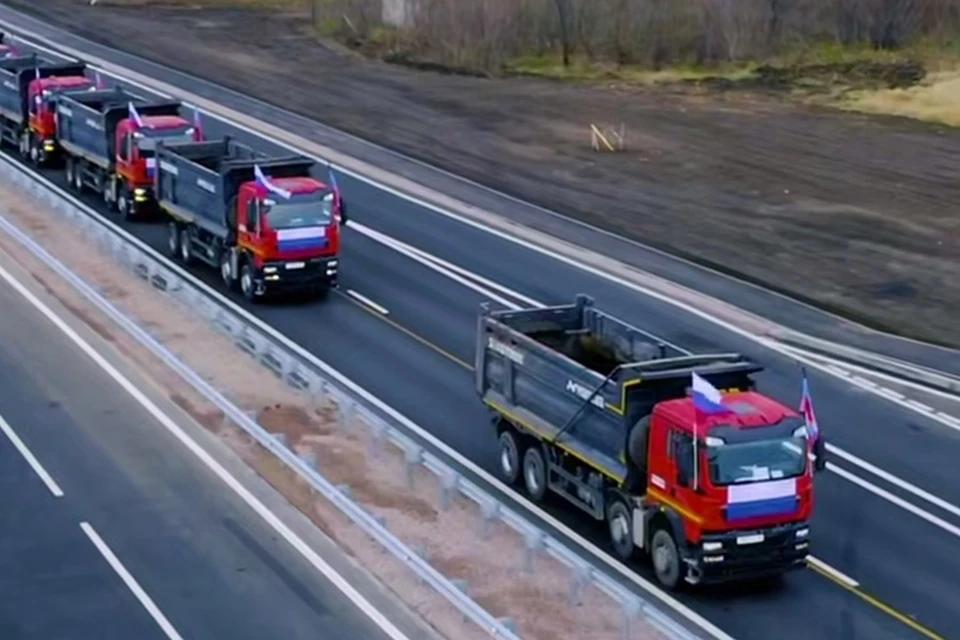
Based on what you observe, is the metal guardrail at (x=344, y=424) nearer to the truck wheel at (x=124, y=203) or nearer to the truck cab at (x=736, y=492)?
the truck cab at (x=736, y=492)

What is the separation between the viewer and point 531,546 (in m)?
23.9

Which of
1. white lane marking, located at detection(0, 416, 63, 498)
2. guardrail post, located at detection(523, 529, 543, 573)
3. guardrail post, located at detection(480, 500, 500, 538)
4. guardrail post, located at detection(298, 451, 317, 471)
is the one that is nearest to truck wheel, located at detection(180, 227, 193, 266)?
white lane marking, located at detection(0, 416, 63, 498)

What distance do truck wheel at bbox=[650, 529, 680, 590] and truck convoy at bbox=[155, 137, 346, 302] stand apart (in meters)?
16.0

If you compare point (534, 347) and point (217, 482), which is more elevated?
point (534, 347)

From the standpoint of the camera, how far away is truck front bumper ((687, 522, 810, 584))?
945 inches

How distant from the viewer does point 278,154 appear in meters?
55.7

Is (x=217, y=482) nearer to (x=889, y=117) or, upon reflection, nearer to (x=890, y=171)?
(x=890, y=171)

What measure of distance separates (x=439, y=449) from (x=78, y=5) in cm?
6734

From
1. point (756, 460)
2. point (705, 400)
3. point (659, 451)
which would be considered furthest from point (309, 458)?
point (756, 460)

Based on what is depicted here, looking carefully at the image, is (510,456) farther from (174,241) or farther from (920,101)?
(920,101)

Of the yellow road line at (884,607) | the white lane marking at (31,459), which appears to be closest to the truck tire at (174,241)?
the white lane marking at (31,459)

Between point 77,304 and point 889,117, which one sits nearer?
point 77,304

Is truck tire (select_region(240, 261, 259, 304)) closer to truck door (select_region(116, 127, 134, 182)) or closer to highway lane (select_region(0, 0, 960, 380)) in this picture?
truck door (select_region(116, 127, 134, 182))

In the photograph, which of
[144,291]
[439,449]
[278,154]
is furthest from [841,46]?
[439,449]
